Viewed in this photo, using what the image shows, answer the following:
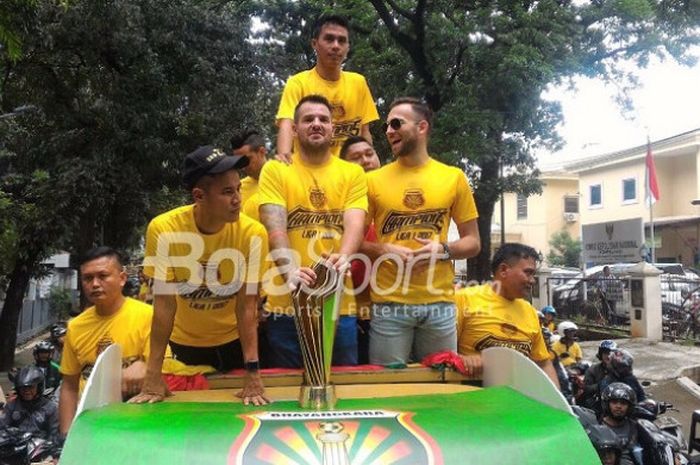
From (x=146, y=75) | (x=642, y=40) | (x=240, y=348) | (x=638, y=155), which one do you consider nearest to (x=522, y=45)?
(x=642, y=40)

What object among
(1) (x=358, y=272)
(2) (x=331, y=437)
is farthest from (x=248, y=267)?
(2) (x=331, y=437)

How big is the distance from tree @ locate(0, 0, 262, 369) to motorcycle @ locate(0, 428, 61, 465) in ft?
20.5

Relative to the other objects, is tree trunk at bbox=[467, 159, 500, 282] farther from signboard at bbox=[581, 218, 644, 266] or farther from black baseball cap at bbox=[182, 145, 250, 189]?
black baseball cap at bbox=[182, 145, 250, 189]

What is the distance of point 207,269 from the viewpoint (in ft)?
12.7

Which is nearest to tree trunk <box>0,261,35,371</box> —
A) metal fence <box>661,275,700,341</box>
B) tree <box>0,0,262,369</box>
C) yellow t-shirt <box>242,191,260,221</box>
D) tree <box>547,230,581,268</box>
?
tree <box>0,0,262,369</box>

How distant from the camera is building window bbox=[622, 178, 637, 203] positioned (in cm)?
3372

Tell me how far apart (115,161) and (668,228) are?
26645mm

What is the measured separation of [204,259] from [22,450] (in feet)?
10.1

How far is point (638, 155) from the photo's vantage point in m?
32.9

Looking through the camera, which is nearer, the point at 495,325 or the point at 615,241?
the point at 495,325

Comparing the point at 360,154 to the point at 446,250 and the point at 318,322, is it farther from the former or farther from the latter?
the point at 318,322

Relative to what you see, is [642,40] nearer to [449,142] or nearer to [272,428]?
[449,142]

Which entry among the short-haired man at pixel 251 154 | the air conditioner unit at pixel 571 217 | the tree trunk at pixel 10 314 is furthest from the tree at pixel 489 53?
the air conditioner unit at pixel 571 217

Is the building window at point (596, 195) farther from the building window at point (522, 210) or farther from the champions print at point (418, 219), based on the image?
the champions print at point (418, 219)
